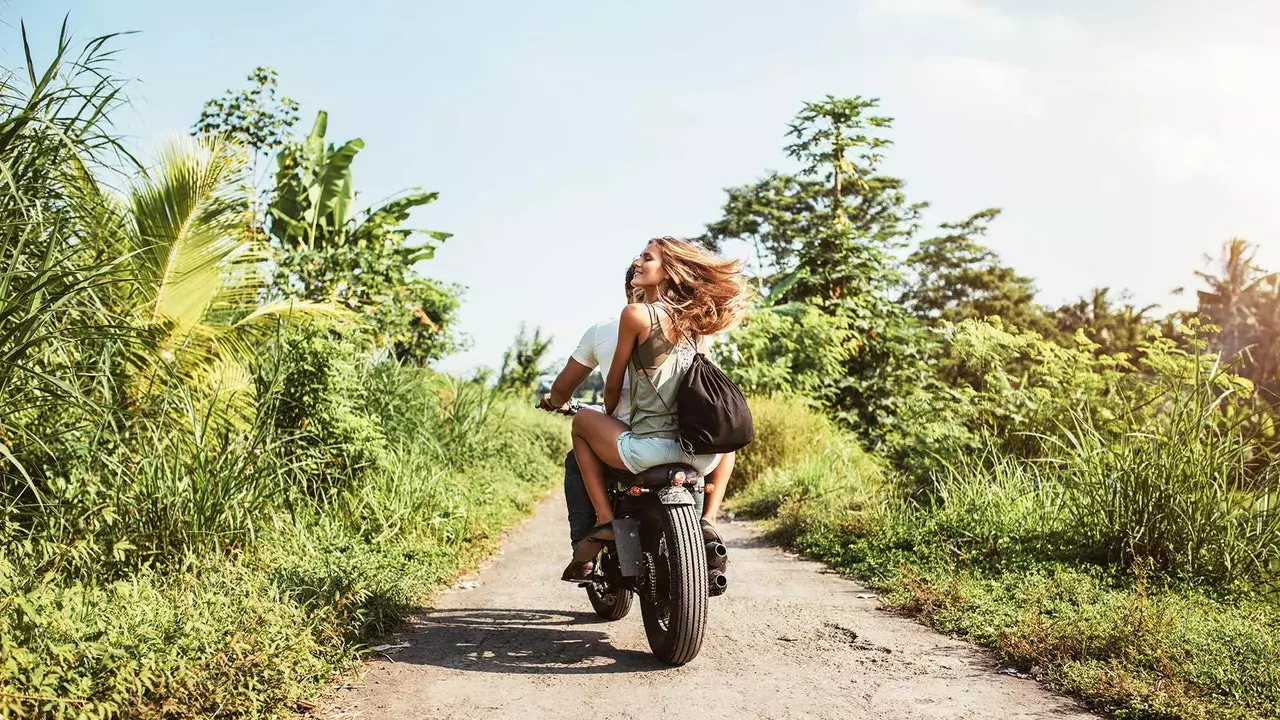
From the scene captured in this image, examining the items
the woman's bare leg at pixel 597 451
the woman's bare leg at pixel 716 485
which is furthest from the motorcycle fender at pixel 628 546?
the woman's bare leg at pixel 716 485

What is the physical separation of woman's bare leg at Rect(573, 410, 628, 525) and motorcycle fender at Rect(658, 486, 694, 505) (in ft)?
0.97

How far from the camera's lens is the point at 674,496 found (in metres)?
4.50

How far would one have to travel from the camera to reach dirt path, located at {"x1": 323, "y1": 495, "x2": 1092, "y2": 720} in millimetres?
4035

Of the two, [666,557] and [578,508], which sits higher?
[578,508]

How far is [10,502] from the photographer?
5539mm

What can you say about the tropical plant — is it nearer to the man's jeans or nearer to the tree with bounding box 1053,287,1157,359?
the man's jeans

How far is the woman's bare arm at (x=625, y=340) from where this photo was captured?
4.64 meters

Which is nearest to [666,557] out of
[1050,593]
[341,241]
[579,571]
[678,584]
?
[678,584]

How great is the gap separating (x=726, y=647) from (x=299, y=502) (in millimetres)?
3735

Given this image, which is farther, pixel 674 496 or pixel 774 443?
pixel 774 443

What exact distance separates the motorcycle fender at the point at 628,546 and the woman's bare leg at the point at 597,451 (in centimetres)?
14

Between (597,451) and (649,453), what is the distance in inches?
13.8

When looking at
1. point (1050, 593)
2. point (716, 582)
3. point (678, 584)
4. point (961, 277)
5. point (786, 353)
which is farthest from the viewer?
point (961, 277)

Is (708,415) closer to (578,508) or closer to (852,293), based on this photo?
(578,508)
